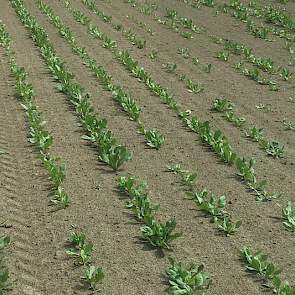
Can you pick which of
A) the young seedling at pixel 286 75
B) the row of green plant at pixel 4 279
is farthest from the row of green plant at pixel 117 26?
the row of green plant at pixel 4 279

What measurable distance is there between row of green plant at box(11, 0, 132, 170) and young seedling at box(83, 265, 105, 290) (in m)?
2.34

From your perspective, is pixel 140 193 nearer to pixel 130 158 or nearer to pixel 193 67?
pixel 130 158

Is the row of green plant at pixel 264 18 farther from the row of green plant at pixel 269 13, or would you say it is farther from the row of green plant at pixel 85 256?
the row of green plant at pixel 85 256

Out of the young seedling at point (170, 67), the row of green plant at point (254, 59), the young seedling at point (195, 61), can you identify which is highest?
the row of green plant at point (254, 59)

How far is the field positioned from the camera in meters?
4.58

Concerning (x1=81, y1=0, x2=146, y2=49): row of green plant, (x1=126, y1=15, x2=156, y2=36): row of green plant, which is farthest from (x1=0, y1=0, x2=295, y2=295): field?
(x1=126, y1=15, x2=156, y2=36): row of green plant

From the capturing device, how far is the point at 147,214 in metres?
5.28

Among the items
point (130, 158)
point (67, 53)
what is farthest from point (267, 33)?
point (130, 158)

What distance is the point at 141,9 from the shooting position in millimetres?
19297

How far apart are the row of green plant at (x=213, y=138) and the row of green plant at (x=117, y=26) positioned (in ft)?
9.53

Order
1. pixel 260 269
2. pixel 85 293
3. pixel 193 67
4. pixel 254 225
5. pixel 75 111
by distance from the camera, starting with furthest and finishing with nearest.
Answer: pixel 193 67 → pixel 75 111 → pixel 254 225 → pixel 260 269 → pixel 85 293

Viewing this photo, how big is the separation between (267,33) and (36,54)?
7377 mm

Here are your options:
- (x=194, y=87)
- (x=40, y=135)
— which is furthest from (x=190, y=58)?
(x=40, y=135)

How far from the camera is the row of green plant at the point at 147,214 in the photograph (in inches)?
195
